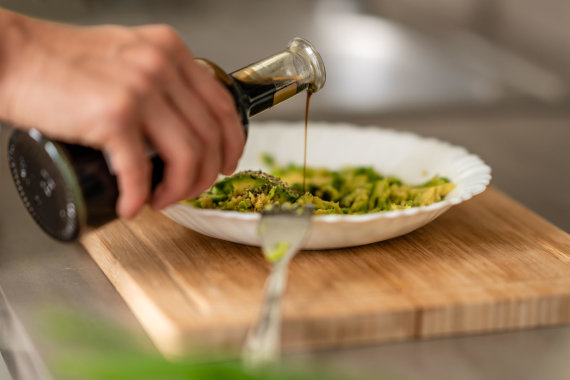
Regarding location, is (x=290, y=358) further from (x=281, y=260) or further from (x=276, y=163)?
(x=276, y=163)

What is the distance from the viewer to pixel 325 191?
4.03 feet

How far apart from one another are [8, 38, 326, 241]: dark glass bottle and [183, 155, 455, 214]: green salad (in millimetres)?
129

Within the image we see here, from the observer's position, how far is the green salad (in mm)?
1081

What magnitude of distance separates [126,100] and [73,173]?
11 cm

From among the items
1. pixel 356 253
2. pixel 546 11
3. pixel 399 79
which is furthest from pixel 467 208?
pixel 546 11

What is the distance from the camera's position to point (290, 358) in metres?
0.84

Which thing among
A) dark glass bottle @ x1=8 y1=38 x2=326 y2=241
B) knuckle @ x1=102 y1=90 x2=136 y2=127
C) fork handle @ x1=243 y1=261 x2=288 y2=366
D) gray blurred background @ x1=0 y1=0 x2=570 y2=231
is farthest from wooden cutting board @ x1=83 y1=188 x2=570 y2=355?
gray blurred background @ x1=0 y1=0 x2=570 y2=231

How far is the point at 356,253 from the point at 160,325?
30 centimetres

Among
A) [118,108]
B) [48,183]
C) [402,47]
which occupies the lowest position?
[402,47]

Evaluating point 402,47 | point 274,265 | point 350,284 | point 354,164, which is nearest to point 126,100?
point 274,265

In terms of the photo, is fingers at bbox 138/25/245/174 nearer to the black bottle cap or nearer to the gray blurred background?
the black bottle cap

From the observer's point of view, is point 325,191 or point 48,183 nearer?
point 48,183

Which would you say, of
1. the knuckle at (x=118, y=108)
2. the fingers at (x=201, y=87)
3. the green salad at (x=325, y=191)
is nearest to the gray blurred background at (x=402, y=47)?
the green salad at (x=325, y=191)

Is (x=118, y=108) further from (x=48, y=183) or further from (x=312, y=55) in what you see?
(x=312, y=55)
